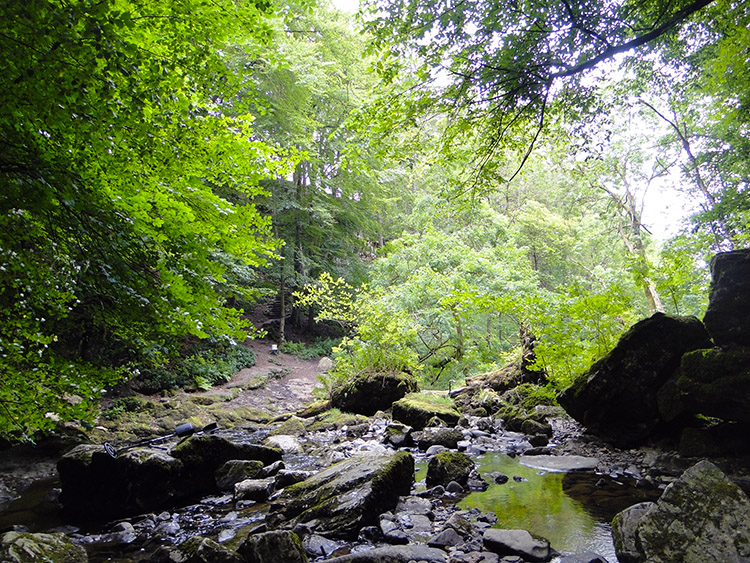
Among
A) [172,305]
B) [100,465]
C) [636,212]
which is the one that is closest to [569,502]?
[172,305]

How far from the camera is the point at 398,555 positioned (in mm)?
2807

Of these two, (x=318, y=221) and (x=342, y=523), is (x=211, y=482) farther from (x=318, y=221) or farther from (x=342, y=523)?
(x=318, y=221)

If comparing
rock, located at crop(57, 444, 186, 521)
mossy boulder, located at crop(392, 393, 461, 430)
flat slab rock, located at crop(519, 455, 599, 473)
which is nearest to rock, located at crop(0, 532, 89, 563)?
rock, located at crop(57, 444, 186, 521)

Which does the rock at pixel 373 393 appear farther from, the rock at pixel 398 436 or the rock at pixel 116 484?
the rock at pixel 116 484

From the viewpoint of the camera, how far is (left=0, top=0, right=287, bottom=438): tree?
7.61 feet

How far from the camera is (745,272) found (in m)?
4.22

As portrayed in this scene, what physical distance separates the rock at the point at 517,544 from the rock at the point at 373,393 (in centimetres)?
727

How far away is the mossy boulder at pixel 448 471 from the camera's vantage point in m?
4.69

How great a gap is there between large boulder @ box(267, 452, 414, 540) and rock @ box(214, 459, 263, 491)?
1395mm

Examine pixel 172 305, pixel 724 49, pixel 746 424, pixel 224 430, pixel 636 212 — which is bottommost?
pixel 224 430

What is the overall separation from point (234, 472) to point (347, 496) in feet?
8.22

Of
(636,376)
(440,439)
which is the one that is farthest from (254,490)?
(636,376)

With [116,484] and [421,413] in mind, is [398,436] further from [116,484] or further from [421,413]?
[116,484]

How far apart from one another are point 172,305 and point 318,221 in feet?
63.6
